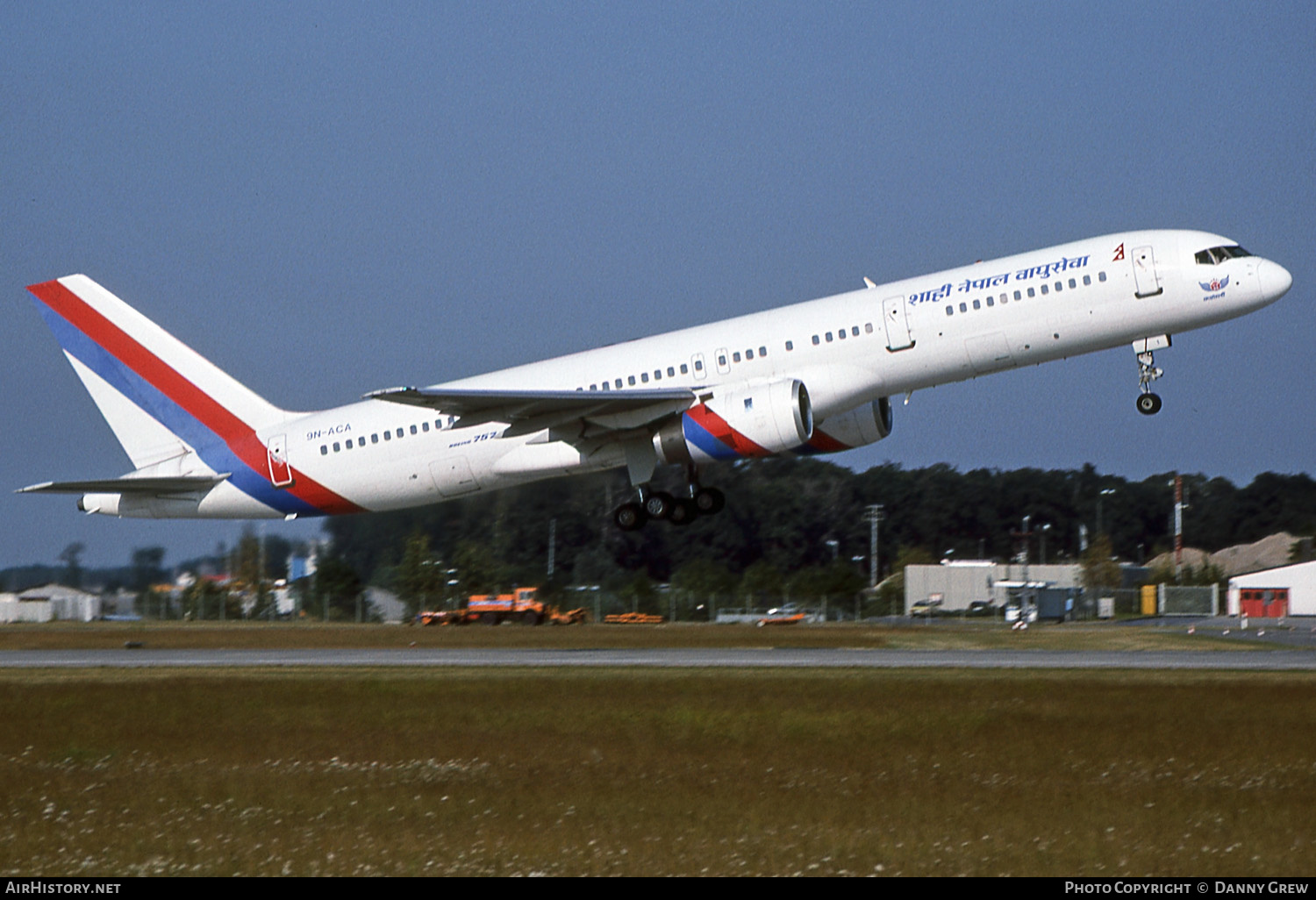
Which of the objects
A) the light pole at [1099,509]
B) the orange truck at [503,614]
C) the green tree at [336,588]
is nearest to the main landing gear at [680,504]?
the orange truck at [503,614]

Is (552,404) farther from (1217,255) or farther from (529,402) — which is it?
(1217,255)

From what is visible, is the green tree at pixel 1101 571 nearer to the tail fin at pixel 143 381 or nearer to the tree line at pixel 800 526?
the tree line at pixel 800 526

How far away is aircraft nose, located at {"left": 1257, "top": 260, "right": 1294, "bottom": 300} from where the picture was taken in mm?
28609

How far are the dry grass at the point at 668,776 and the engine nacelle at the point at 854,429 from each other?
24.8ft

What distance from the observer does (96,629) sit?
169 feet

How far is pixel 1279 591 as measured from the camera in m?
71.6

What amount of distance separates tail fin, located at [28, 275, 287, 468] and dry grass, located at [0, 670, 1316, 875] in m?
9.97

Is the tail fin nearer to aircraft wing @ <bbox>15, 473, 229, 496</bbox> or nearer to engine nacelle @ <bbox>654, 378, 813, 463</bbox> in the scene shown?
aircraft wing @ <bbox>15, 473, 229, 496</bbox>

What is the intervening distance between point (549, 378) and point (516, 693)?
1020 cm

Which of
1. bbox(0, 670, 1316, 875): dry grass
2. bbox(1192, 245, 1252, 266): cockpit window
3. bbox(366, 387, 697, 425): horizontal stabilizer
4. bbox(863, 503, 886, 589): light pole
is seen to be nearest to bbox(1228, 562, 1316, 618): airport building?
bbox(863, 503, 886, 589): light pole

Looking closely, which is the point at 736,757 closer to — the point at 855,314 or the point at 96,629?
the point at 855,314

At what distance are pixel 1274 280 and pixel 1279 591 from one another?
47.8 m

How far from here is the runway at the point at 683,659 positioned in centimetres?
3108

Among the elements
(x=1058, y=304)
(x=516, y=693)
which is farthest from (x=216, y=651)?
(x=1058, y=304)
